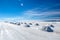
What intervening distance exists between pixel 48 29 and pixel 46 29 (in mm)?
458

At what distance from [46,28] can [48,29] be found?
1.99 ft

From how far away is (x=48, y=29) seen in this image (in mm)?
25312

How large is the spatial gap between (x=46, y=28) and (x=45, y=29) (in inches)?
11.9

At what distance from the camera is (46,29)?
83.9 ft

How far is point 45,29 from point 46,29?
0.33 meters

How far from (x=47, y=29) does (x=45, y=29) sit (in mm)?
633

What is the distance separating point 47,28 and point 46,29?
0.29m

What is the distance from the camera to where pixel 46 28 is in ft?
84.6

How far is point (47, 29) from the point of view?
997 inches

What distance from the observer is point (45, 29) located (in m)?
25.9

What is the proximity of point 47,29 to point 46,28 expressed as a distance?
0.51 meters

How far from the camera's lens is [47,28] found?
83.8ft

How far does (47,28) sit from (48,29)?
337mm
